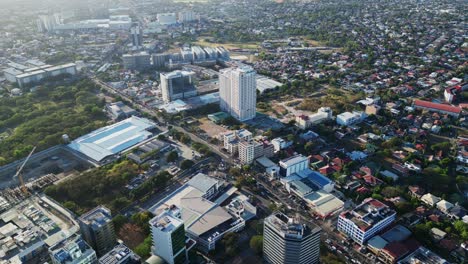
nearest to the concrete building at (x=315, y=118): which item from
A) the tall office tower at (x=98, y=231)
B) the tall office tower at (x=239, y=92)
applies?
the tall office tower at (x=239, y=92)

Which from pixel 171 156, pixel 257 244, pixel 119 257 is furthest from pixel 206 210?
pixel 171 156

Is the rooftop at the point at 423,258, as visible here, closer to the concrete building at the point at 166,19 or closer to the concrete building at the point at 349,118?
the concrete building at the point at 349,118

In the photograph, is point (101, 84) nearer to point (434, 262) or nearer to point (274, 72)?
point (274, 72)

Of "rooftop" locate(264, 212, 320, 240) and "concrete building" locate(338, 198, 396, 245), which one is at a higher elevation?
"rooftop" locate(264, 212, 320, 240)

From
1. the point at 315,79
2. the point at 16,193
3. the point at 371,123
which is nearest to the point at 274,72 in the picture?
the point at 315,79

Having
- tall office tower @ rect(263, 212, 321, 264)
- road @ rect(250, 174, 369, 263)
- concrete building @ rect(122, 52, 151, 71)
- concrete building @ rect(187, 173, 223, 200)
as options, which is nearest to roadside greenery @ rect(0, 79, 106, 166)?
concrete building @ rect(122, 52, 151, 71)

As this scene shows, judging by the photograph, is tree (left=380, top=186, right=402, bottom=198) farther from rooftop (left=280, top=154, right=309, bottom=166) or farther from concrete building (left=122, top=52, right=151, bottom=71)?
concrete building (left=122, top=52, right=151, bottom=71)
